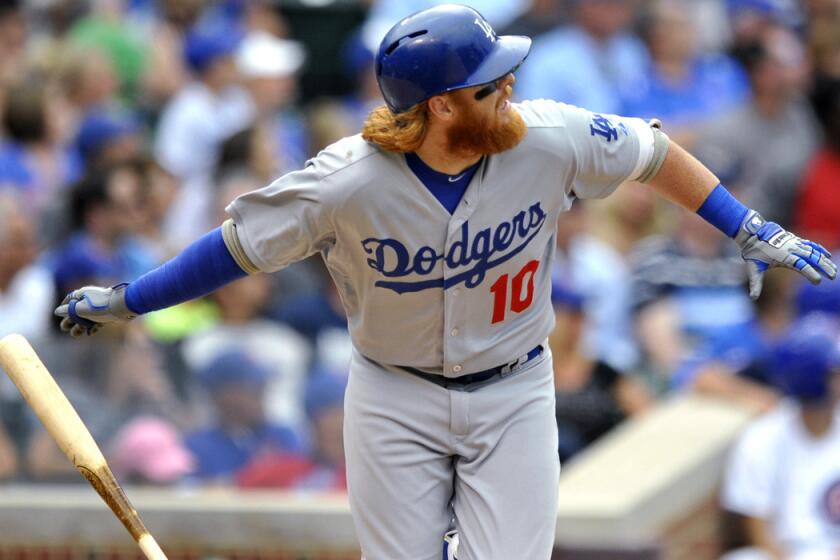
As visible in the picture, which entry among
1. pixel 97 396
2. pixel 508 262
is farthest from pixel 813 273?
pixel 97 396

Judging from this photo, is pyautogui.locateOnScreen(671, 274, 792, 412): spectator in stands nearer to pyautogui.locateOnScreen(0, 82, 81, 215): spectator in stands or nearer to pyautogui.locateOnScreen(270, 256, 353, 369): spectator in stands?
pyautogui.locateOnScreen(270, 256, 353, 369): spectator in stands

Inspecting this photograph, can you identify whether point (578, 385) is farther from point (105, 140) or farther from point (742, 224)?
point (742, 224)

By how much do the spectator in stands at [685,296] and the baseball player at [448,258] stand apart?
11.8ft

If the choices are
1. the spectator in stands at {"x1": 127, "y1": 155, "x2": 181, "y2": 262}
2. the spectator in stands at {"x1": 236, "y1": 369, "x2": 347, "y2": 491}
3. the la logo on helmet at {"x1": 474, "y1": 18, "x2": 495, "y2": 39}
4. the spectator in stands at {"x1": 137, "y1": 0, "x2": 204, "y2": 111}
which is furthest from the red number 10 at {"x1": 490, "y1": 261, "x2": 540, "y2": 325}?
the spectator in stands at {"x1": 137, "y1": 0, "x2": 204, "y2": 111}

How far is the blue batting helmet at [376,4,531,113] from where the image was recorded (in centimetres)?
409

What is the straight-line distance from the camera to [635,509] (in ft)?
22.2

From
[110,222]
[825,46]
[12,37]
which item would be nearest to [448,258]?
[110,222]

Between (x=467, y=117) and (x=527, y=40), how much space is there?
0.27m

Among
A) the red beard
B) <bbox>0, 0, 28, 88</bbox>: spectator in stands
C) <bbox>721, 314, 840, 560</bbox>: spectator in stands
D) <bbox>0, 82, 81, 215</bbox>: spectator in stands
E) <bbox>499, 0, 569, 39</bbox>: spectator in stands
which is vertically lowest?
<bbox>721, 314, 840, 560</bbox>: spectator in stands

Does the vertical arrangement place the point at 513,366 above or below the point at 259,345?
above

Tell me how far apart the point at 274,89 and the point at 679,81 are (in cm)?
241

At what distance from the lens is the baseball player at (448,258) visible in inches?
165

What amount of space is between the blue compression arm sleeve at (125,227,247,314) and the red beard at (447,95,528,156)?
630mm

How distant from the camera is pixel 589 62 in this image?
10.3 metres
